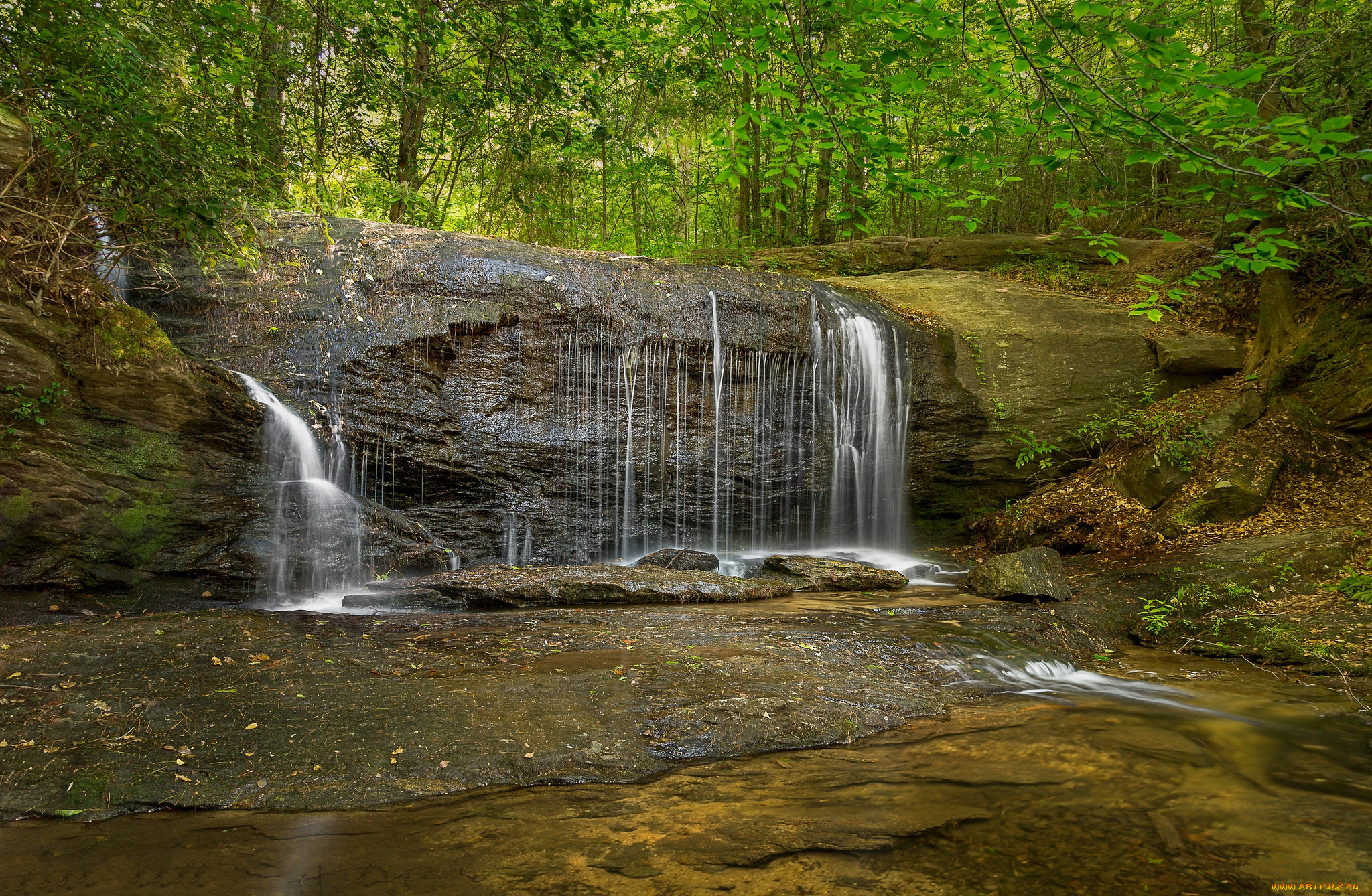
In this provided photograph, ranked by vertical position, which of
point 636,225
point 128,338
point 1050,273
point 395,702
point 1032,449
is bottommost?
point 395,702

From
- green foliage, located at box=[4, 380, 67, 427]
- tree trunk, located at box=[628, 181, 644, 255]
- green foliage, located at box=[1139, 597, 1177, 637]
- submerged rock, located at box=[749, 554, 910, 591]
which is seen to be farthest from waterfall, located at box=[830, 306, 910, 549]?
tree trunk, located at box=[628, 181, 644, 255]

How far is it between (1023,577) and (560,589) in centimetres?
464

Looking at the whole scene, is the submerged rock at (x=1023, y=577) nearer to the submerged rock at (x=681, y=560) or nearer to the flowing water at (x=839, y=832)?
the submerged rock at (x=681, y=560)

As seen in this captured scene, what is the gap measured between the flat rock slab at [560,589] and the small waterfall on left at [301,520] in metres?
0.49

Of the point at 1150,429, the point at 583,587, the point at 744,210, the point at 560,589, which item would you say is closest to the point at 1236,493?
the point at 1150,429

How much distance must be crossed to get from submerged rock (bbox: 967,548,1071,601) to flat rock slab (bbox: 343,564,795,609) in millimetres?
2084

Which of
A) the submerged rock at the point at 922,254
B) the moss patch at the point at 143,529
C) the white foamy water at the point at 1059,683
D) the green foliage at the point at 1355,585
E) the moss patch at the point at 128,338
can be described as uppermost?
the submerged rock at the point at 922,254

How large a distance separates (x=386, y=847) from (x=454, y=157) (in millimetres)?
13929

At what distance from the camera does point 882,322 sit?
10188 millimetres

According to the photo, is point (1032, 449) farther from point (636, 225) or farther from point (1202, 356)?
point (636, 225)

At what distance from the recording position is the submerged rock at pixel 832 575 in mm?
7922

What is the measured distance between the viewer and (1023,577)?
711 centimetres

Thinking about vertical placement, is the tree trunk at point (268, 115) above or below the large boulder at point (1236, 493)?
above

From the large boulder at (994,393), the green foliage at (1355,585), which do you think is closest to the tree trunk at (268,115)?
the large boulder at (994,393)
